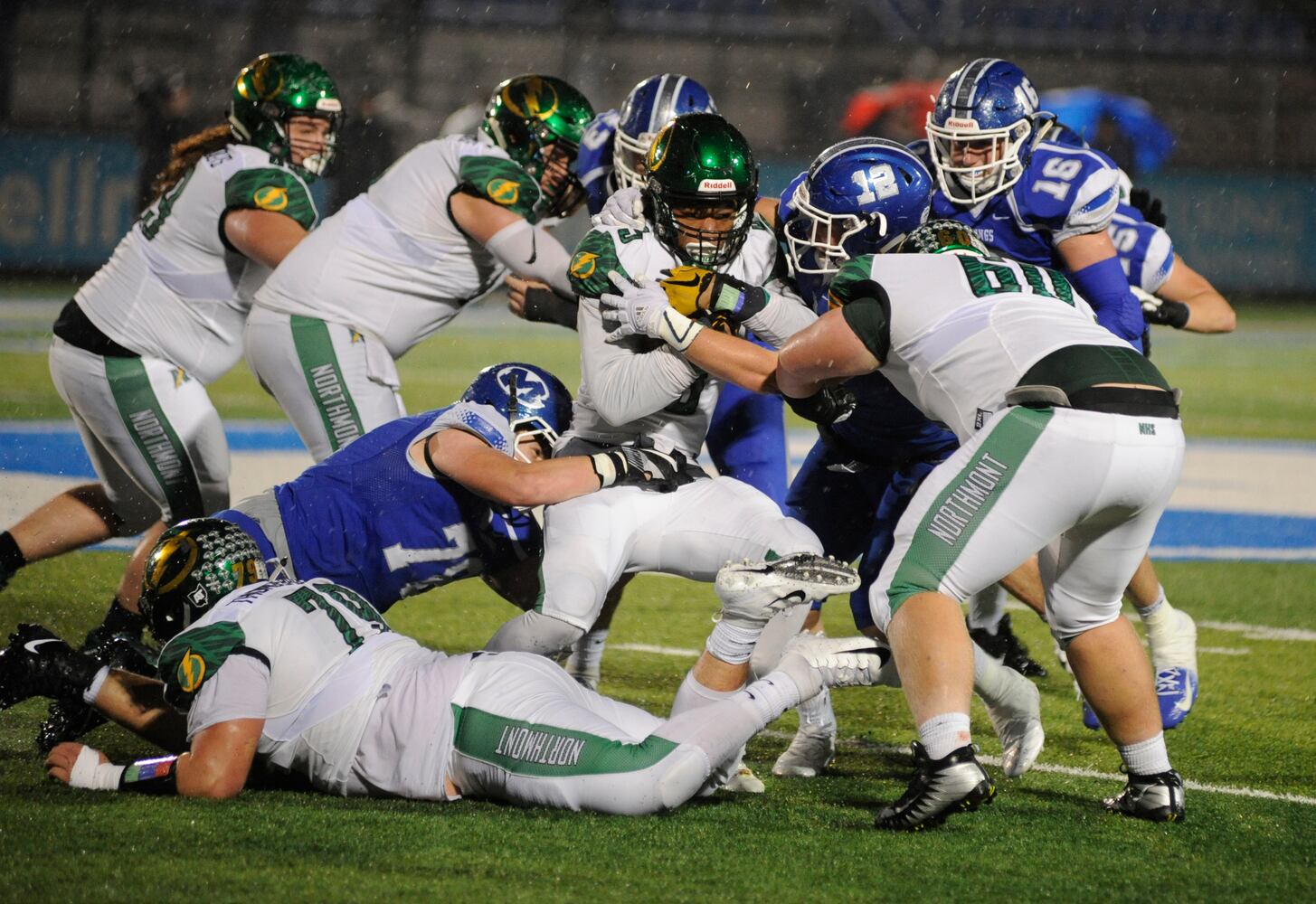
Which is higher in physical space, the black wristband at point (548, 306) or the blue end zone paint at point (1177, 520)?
the black wristband at point (548, 306)

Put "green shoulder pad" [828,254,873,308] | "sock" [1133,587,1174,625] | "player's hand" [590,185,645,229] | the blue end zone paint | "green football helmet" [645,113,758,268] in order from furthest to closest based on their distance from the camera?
1. the blue end zone paint
2. "sock" [1133,587,1174,625]
3. "player's hand" [590,185,645,229]
4. "green football helmet" [645,113,758,268]
5. "green shoulder pad" [828,254,873,308]

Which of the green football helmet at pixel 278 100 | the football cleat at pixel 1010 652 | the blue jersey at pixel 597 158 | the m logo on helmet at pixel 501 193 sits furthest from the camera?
the blue jersey at pixel 597 158

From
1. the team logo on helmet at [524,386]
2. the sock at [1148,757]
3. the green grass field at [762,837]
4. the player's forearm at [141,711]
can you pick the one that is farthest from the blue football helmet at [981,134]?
the player's forearm at [141,711]

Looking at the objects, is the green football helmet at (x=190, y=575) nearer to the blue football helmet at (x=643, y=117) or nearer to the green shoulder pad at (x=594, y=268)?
the green shoulder pad at (x=594, y=268)

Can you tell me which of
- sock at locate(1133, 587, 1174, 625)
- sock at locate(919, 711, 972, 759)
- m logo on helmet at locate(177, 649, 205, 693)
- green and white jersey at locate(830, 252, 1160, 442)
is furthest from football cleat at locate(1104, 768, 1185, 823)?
m logo on helmet at locate(177, 649, 205, 693)

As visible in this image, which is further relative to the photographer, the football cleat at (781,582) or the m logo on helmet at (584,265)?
the m logo on helmet at (584,265)

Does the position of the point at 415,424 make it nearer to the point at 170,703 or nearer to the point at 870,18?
the point at 170,703

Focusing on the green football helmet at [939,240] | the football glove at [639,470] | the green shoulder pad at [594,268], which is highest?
the green football helmet at [939,240]

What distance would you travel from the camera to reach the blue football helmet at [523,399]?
4359 mm

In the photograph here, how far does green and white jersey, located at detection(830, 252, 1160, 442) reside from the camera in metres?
3.50

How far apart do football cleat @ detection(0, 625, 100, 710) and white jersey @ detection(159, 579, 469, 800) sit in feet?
1.14

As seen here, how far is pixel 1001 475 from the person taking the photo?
3400 mm

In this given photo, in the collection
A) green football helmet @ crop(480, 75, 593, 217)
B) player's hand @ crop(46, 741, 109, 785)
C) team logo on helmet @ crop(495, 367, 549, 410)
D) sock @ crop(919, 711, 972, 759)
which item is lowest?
player's hand @ crop(46, 741, 109, 785)

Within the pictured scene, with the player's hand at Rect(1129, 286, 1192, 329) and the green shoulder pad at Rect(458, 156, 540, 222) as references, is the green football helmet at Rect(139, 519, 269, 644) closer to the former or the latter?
the green shoulder pad at Rect(458, 156, 540, 222)
